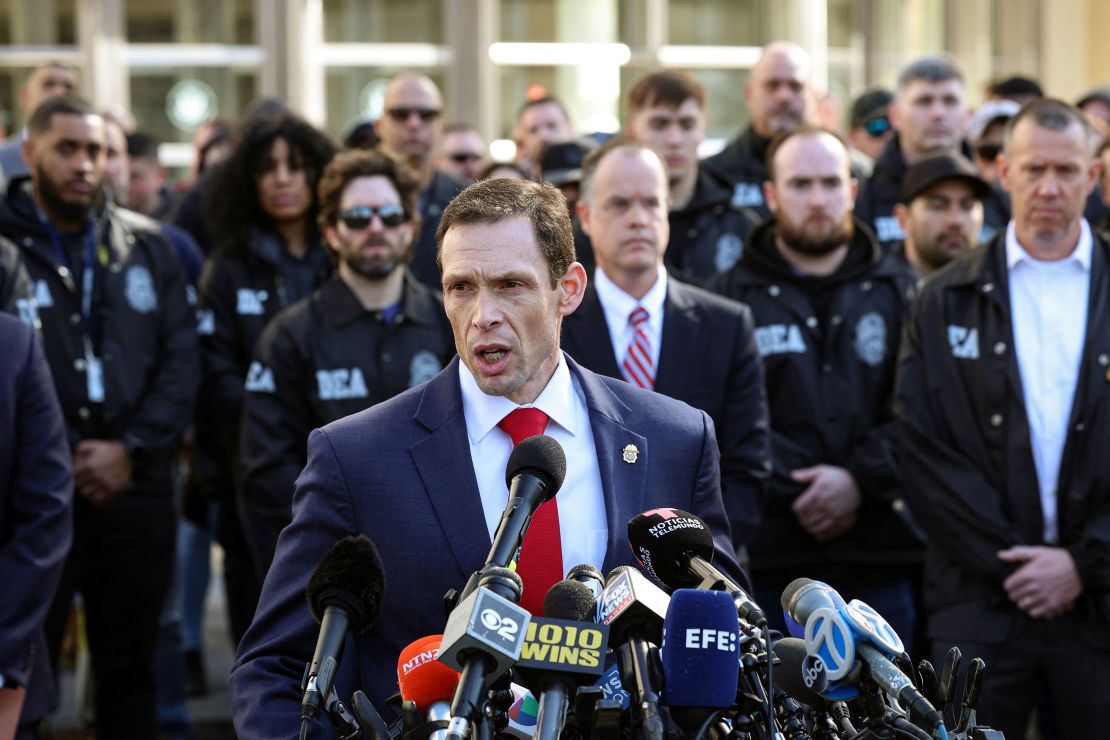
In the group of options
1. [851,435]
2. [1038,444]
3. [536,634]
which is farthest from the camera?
[851,435]

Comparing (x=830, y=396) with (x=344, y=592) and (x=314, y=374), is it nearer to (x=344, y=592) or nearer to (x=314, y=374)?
(x=314, y=374)

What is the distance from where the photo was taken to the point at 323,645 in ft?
9.23

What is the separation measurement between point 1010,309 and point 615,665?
337cm

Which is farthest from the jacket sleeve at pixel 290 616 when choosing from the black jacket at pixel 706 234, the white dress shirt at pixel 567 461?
the black jacket at pixel 706 234

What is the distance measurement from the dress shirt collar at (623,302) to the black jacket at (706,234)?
4.65 feet

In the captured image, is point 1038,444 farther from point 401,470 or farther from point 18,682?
point 18,682

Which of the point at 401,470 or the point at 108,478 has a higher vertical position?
the point at 401,470

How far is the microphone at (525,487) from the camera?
2.64 meters

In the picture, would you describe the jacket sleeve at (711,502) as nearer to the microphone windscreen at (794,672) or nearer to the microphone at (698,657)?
the microphone windscreen at (794,672)

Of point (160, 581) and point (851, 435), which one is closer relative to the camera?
point (851, 435)

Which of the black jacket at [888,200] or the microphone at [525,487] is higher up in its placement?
the black jacket at [888,200]

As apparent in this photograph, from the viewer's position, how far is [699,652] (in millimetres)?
2637

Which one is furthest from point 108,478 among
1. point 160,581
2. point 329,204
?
point 329,204

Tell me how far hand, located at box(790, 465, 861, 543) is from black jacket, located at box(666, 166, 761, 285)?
1.33 meters
